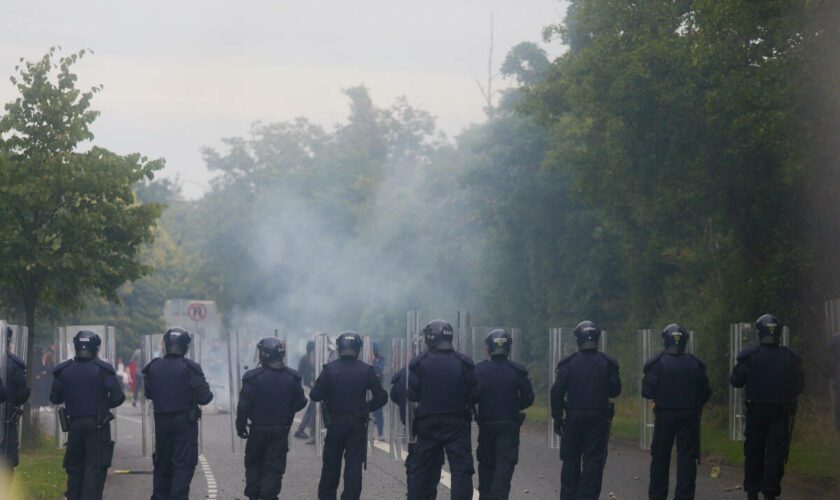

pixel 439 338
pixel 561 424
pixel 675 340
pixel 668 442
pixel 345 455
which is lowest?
pixel 345 455

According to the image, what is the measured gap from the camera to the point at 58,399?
1464 centimetres

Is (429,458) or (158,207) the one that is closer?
(429,458)

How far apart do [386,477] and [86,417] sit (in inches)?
231

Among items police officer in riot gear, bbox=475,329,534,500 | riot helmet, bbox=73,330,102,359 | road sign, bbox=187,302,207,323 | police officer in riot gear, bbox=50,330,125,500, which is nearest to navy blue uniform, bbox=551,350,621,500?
A: police officer in riot gear, bbox=475,329,534,500

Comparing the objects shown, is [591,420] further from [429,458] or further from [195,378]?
[195,378]

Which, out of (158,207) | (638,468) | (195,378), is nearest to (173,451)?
(195,378)

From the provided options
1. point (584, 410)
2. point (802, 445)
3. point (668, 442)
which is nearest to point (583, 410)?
point (584, 410)

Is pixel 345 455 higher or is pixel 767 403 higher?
pixel 767 403

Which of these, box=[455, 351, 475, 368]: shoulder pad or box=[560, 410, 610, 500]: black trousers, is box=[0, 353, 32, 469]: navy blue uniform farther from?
box=[560, 410, 610, 500]: black trousers

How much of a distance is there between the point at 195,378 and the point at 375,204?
53.0 metres

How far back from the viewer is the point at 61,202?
2430cm

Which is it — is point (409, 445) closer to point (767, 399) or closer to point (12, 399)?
point (767, 399)

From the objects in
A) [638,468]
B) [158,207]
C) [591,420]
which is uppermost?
[158,207]

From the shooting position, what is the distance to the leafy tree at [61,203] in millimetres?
23797
